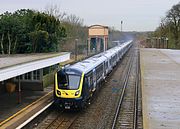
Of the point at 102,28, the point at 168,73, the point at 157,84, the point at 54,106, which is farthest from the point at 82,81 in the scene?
the point at 102,28

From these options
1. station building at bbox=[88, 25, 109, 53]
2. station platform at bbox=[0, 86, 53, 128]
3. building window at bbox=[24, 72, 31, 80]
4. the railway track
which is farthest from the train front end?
station building at bbox=[88, 25, 109, 53]

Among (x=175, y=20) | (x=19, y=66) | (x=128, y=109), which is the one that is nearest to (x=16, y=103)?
(x=19, y=66)

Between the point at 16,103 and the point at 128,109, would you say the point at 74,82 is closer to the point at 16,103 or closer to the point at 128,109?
the point at 128,109

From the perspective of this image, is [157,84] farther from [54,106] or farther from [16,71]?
[16,71]

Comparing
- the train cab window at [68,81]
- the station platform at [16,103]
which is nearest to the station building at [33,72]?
the station platform at [16,103]

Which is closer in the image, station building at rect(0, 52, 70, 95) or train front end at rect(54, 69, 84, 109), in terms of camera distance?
train front end at rect(54, 69, 84, 109)

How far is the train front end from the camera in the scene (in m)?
17.0

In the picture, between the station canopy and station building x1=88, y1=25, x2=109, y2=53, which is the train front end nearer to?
the station canopy

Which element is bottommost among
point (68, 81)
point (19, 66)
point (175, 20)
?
point (68, 81)

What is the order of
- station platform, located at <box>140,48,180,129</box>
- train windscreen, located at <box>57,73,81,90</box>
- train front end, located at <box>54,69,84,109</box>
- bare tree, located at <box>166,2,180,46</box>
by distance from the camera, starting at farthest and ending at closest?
bare tree, located at <box>166,2,180,46</box> < train windscreen, located at <box>57,73,81,90</box> < train front end, located at <box>54,69,84,109</box> < station platform, located at <box>140,48,180,129</box>

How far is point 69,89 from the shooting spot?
674 inches

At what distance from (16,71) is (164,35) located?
243 feet

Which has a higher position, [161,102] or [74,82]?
[74,82]

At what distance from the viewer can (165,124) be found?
49.1ft
